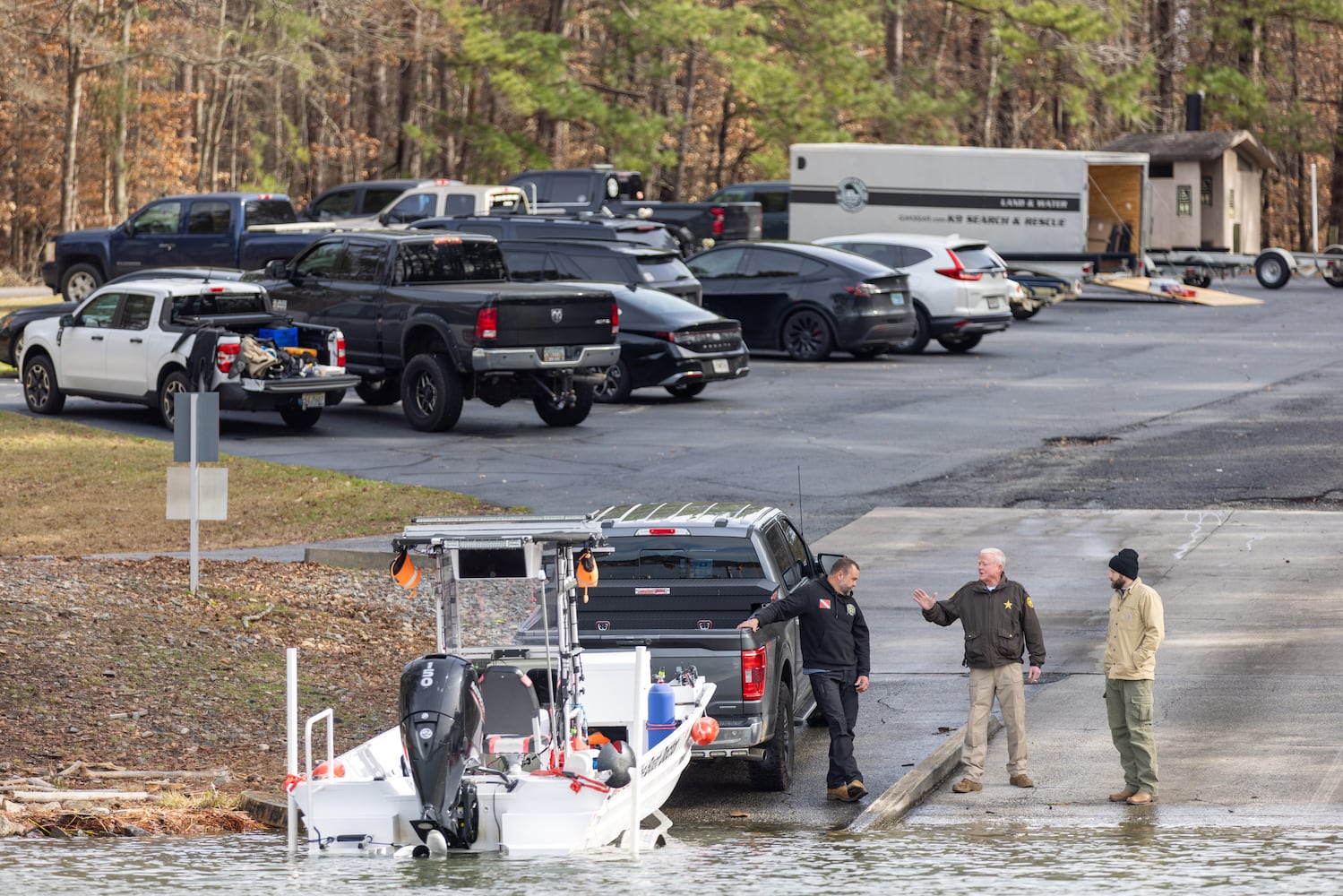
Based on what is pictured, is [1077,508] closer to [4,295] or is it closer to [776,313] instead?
[776,313]

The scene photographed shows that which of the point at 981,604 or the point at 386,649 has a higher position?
the point at 981,604

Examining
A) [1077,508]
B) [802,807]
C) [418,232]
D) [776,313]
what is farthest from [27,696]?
[776,313]

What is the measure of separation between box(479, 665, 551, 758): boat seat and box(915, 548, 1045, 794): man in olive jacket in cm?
260

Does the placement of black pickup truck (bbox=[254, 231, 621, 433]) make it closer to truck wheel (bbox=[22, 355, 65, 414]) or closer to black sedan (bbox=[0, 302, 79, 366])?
truck wheel (bbox=[22, 355, 65, 414])

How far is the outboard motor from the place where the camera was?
26.7 ft

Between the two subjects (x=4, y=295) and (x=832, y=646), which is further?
(x=4, y=295)

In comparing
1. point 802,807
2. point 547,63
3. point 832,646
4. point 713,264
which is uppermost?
point 547,63

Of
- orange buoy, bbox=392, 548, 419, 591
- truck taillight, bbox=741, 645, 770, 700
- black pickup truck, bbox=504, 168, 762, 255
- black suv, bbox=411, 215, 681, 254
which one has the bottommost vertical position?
truck taillight, bbox=741, 645, 770, 700

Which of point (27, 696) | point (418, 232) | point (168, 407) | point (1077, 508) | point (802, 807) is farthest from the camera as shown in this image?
point (418, 232)

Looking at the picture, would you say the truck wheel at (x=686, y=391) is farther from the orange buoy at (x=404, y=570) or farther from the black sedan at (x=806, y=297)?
the orange buoy at (x=404, y=570)

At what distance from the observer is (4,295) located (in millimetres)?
38812

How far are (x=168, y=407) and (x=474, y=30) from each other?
87.5 ft

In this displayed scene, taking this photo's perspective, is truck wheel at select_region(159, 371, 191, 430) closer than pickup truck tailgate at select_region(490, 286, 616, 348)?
No

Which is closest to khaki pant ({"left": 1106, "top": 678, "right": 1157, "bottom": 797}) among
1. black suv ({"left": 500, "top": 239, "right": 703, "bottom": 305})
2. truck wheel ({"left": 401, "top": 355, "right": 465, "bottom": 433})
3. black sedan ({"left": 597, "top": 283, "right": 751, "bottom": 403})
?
truck wheel ({"left": 401, "top": 355, "right": 465, "bottom": 433})
